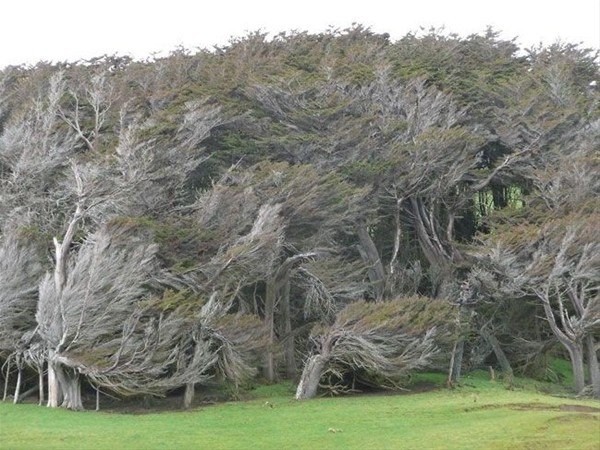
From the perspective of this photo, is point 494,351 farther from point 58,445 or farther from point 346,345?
point 58,445

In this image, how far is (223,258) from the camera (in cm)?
2453

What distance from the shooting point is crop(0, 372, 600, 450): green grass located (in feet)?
51.2

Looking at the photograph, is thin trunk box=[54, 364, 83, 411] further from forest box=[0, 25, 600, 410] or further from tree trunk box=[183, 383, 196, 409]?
tree trunk box=[183, 383, 196, 409]

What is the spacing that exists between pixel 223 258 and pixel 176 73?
45.4 ft

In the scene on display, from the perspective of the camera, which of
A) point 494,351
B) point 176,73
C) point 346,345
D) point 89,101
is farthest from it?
point 176,73

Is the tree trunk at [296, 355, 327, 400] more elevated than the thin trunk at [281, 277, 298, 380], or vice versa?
the thin trunk at [281, 277, 298, 380]

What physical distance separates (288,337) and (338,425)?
32.2 feet

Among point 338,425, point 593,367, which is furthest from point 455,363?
point 338,425

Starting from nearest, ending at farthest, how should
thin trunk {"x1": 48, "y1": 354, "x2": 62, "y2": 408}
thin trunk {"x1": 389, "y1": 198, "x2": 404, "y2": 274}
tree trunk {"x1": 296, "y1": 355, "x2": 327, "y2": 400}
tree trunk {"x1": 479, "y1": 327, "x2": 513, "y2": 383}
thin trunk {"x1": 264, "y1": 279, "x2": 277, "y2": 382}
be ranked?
thin trunk {"x1": 48, "y1": 354, "x2": 62, "y2": 408} → tree trunk {"x1": 296, "y1": 355, "x2": 327, "y2": 400} → thin trunk {"x1": 264, "y1": 279, "x2": 277, "y2": 382} → tree trunk {"x1": 479, "y1": 327, "x2": 513, "y2": 383} → thin trunk {"x1": 389, "y1": 198, "x2": 404, "y2": 274}

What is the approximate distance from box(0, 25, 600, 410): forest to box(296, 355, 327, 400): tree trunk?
0.19ft

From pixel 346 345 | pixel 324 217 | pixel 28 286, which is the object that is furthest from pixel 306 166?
pixel 28 286

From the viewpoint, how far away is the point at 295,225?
27062mm

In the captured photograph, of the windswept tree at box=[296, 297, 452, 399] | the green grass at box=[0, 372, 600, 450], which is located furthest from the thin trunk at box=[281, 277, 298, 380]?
the green grass at box=[0, 372, 600, 450]

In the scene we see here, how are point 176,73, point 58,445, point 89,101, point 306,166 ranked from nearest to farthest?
1. point 58,445
2. point 306,166
3. point 89,101
4. point 176,73
